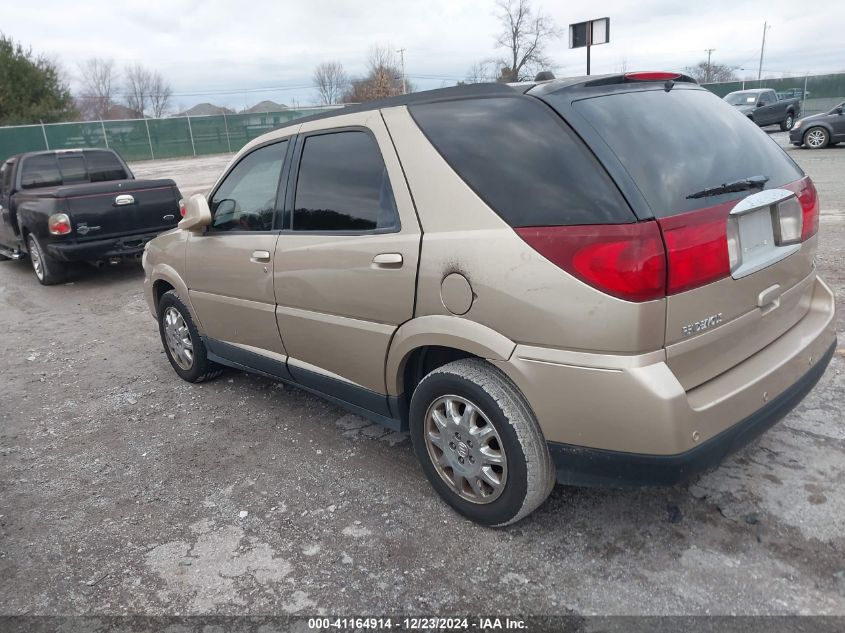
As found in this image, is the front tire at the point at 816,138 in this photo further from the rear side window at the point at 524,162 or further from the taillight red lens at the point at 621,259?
the taillight red lens at the point at 621,259

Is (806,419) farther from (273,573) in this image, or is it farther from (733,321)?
(273,573)

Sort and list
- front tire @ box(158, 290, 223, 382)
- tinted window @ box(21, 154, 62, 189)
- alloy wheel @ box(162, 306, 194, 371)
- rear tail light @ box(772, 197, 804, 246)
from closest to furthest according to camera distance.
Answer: rear tail light @ box(772, 197, 804, 246), front tire @ box(158, 290, 223, 382), alloy wheel @ box(162, 306, 194, 371), tinted window @ box(21, 154, 62, 189)

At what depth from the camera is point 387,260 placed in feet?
9.47

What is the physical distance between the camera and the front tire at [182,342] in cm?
468

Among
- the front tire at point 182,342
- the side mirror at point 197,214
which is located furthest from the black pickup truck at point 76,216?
the side mirror at point 197,214

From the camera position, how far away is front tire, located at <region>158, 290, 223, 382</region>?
15.4 feet

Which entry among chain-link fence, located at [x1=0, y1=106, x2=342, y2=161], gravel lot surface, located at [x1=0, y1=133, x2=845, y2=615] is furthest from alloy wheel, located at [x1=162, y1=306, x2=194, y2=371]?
chain-link fence, located at [x1=0, y1=106, x2=342, y2=161]

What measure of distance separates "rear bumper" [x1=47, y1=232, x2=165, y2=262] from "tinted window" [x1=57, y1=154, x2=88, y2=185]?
1.90 metres

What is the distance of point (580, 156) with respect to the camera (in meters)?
2.34

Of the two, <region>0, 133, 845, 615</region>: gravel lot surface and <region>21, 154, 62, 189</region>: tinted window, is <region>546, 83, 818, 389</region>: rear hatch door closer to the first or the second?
<region>0, 133, 845, 615</region>: gravel lot surface

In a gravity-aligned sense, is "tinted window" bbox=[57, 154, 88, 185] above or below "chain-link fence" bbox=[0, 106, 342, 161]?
below

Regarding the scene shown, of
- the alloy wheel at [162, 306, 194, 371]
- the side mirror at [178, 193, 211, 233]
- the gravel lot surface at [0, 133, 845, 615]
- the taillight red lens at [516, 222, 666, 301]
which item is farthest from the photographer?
the alloy wheel at [162, 306, 194, 371]

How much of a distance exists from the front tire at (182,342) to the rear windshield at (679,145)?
323 centimetres

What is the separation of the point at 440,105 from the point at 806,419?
261 centimetres
